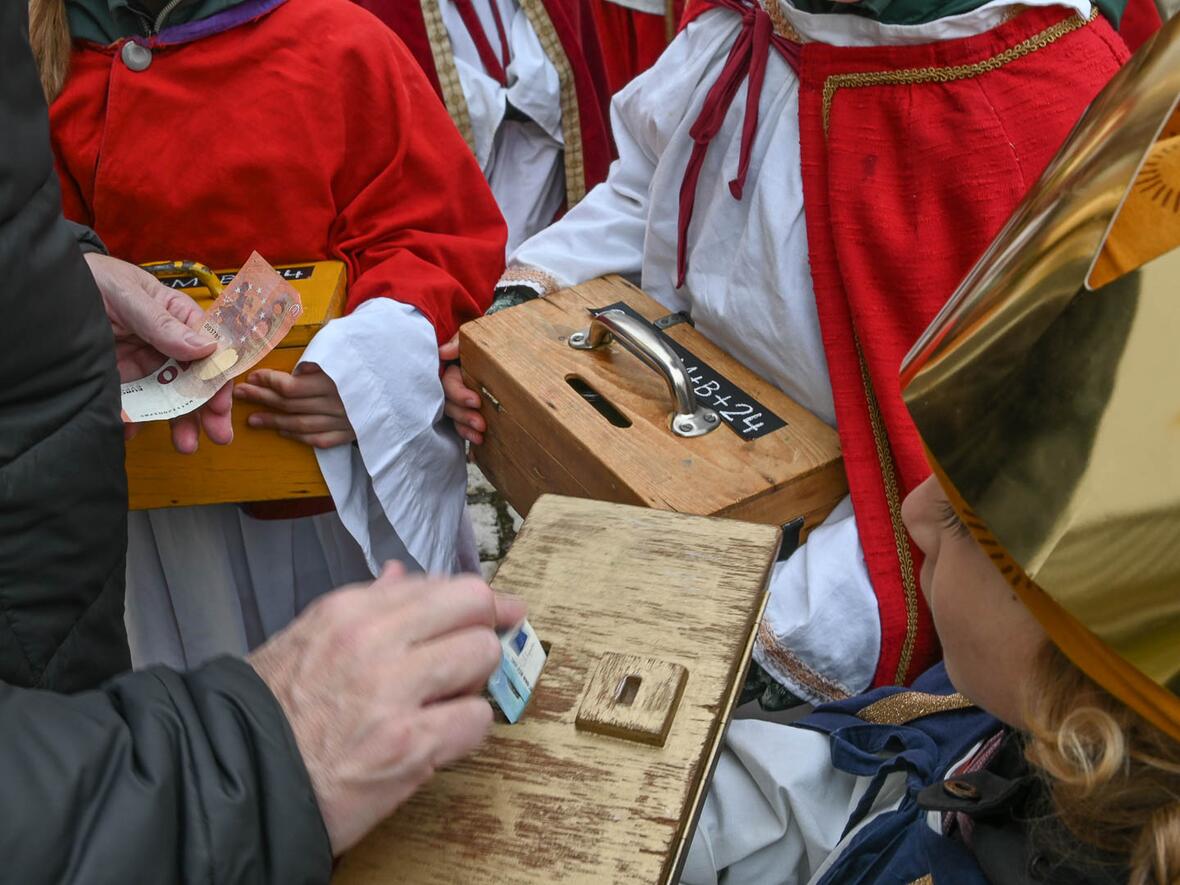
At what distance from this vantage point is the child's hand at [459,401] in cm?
159

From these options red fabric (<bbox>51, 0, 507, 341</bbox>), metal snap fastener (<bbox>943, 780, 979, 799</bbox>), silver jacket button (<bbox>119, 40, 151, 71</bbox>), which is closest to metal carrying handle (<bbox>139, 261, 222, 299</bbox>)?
red fabric (<bbox>51, 0, 507, 341</bbox>)

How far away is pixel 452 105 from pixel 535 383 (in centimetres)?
129

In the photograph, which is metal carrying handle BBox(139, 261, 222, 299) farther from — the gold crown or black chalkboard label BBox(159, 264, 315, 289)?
the gold crown

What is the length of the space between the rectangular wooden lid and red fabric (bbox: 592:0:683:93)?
133cm

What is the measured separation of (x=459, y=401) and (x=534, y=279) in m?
0.23

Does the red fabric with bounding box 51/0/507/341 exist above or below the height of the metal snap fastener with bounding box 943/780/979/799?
above

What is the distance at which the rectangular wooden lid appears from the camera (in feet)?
4.72

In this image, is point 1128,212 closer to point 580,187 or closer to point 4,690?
point 4,690

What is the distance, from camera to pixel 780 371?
1.36 metres

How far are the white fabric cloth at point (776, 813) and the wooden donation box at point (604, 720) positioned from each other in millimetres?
325

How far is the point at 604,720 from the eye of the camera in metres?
0.68

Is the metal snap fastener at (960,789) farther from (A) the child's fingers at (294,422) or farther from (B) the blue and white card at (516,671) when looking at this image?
(A) the child's fingers at (294,422)

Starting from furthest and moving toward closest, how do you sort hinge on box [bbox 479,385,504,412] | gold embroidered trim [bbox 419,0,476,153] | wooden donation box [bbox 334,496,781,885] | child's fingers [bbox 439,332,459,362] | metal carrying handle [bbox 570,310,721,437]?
gold embroidered trim [bbox 419,0,476,153] < child's fingers [bbox 439,332,459,362] < hinge on box [bbox 479,385,504,412] < metal carrying handle [bbox 570,310,721,437] < wooden donation box [bbox 334,496,781,885]

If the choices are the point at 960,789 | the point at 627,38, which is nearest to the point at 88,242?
the point at 960,789
